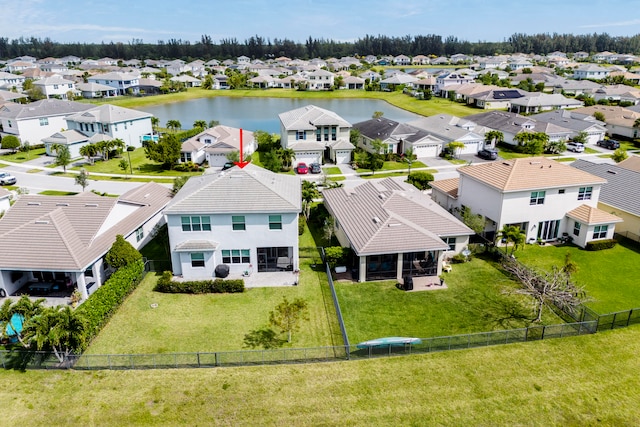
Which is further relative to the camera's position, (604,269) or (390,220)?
(604,269)

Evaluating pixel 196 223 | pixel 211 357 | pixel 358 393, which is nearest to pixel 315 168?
pixel 196 223

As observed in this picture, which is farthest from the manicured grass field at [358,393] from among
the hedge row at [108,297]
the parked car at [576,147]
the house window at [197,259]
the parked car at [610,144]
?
the parked car at [610,144]

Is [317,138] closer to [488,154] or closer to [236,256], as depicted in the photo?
[488,154]

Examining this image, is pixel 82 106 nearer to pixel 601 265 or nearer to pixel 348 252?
pixel 348 252

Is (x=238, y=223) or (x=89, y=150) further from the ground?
(x=89, y=150)

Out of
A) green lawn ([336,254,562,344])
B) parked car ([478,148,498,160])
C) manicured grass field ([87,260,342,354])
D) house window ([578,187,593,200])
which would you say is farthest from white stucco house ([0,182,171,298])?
parked car ([478,148,498,160])

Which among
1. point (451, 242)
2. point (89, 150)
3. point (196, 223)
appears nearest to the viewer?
point (196, 223)
